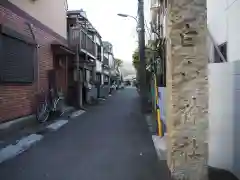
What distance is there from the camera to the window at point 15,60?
10242 mm

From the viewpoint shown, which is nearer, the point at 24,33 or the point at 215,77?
the point at 215,77

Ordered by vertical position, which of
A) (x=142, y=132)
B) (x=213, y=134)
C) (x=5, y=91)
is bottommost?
(x=142, y=132)

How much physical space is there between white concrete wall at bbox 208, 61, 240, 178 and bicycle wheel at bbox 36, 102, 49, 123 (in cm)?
827

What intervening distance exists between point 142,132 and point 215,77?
5.76 metres

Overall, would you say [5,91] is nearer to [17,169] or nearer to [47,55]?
[17,169]

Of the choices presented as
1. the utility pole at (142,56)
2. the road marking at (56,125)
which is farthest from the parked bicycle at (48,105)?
the utility pole at (142,56)

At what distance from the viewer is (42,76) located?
1491 centimetres

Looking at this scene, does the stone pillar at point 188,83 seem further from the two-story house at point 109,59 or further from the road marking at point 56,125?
the two-story house at point 109,59

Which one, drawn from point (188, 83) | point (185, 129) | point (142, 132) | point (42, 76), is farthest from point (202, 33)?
point (42, 76)

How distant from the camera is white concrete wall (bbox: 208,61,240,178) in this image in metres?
5.91

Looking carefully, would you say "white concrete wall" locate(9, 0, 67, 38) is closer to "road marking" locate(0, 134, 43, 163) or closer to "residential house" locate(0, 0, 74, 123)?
"residential house" locate(0, 0, 74, 123)

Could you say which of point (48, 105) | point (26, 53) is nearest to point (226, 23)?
point (26, 53)

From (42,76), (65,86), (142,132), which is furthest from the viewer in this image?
(65,86)

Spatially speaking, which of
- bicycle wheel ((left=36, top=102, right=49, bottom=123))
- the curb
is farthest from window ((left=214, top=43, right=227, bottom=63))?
bicycle wheel ((left=36, top=102, right=49, bottom=123))
